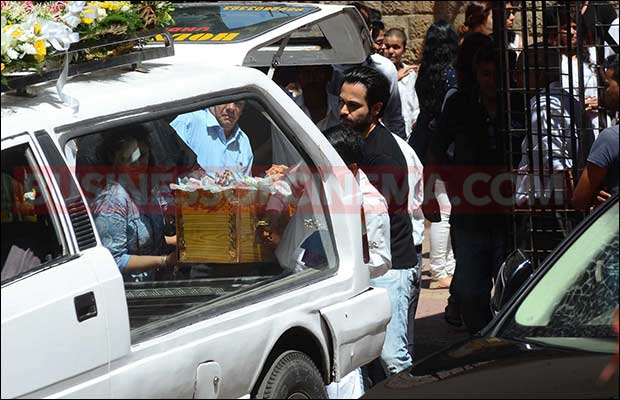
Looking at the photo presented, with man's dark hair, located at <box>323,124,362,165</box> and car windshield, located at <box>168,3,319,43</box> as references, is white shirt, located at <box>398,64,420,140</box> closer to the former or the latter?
car windshield, located at <box>168,3,319,43</box>

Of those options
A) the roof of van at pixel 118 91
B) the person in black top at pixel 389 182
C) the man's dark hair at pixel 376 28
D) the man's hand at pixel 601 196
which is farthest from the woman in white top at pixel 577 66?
the roof of van at pixel 118 91

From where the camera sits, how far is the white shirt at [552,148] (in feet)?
25.1

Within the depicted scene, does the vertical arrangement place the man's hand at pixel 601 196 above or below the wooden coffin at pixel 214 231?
below

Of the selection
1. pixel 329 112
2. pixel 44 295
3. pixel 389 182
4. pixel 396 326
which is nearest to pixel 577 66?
pixel 329 112

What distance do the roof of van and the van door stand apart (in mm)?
130

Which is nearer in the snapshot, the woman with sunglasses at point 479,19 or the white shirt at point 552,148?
the white shirt at point 552,148

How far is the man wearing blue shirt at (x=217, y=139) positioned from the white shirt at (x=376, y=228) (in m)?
0.61

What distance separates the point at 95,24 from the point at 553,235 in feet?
12.5

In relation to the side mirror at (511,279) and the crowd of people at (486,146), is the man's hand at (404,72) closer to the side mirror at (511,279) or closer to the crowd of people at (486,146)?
the crowd of people at (486,146)

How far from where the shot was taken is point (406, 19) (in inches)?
598

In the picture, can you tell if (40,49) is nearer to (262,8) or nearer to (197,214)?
(197,214)

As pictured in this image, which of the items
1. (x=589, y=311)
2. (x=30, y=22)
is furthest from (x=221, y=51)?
(x=589, y=311)

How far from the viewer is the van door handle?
405cm

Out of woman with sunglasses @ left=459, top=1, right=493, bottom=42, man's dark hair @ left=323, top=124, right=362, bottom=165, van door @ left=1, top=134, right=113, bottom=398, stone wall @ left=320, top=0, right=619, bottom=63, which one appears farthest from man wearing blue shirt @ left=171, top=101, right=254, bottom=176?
stone wall @ left=320, top=0, right=619, bottom=63
